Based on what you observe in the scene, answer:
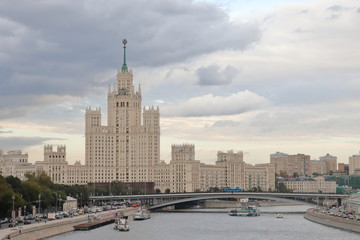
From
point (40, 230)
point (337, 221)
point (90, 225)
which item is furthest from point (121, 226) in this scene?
point (337, 221)

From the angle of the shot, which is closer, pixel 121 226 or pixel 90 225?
pixel 90 225

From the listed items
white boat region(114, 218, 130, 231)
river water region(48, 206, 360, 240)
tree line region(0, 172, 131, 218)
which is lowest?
river water region(48, 206, 360, 240)

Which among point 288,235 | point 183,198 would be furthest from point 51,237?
point 183,198

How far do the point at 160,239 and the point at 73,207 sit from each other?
62.1 meters

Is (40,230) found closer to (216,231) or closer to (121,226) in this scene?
(121,226)

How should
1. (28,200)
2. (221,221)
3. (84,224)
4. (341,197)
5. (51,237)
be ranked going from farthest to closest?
(341,197) < (221,221) < (28,200) < (84,224) < (51,237)

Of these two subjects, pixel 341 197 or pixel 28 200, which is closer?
pixel 28 200

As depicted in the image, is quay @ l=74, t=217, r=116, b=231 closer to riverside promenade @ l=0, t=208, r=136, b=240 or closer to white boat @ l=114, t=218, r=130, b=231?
riverside promenade @ l=0, t=208, r=136, b=240

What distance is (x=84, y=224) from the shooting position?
11700 centimetres

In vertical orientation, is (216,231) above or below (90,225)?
below

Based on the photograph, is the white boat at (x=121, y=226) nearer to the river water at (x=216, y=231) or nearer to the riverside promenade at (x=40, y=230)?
the river water at (x=216, y=231)

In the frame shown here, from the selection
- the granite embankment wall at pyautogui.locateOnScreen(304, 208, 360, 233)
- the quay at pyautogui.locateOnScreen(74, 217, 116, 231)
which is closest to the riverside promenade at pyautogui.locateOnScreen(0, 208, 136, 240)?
the quay at pyautogui.locateOnScreen(74, 217, 116, 231)

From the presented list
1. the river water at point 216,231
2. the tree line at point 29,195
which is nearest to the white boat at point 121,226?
the river water at point 216,231

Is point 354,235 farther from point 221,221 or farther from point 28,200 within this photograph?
point 28,200
